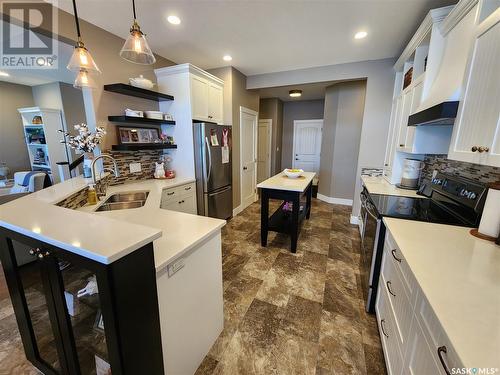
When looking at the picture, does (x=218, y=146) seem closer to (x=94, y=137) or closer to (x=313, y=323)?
(x=94, y=137)

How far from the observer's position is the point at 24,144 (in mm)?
4883

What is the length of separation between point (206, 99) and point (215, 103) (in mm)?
252

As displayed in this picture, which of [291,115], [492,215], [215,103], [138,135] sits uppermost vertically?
[291,115]

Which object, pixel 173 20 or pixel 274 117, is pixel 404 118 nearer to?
pixel 173 20

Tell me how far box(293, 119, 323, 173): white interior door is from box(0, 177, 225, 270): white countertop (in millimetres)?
5619

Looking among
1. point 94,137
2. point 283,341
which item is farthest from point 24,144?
point 283,341

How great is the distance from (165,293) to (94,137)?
1.83 m

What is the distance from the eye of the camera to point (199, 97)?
322cm

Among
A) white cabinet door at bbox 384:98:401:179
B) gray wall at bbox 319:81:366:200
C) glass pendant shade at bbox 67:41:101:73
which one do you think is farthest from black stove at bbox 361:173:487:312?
gray wall at bbox 319:81:366:200

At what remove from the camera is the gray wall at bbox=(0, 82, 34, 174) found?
4.54 metres

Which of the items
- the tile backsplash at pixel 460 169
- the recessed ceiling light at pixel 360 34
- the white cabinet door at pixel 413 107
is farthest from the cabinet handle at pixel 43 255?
the recessed ceiling light at pixel 360 34

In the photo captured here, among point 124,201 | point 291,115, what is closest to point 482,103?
point 124,201

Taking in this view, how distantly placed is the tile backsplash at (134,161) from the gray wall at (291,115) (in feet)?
14.5

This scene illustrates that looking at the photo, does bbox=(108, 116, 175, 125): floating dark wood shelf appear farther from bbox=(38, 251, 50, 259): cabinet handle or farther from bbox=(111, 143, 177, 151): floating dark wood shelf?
bbox=(38, 251, 50, 259): cabinet handle
